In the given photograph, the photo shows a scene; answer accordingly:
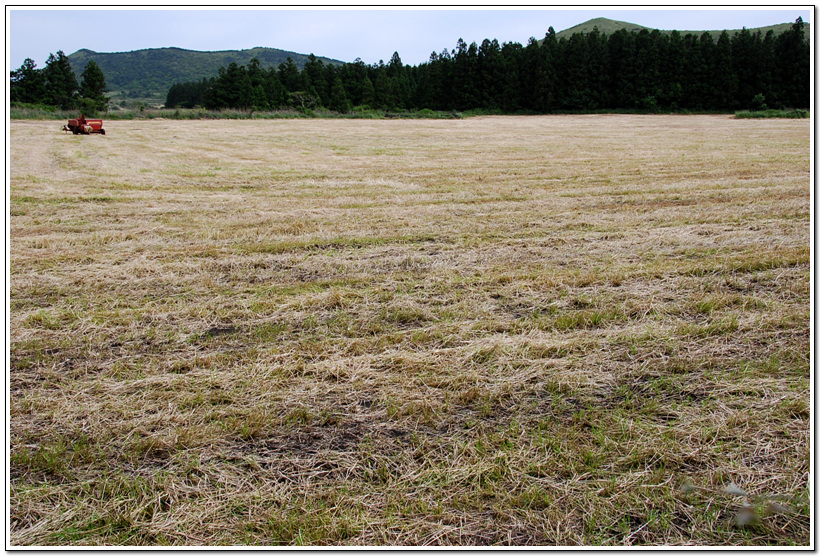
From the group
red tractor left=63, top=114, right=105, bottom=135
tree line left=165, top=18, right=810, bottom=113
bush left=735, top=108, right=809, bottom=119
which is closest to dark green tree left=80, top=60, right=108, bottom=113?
tree line left=165, top=18, right=810, bottom=113

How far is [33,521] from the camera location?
1724mm

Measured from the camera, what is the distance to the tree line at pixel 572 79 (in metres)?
43.8

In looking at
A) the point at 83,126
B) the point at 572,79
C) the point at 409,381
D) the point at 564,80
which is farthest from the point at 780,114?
the point at 409,381

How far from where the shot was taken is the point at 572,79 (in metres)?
49.2

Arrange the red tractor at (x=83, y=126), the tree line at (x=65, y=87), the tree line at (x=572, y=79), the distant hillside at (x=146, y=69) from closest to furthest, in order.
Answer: the red tractor at (x=83, y=126) → the tree line at (x=65, y=87) → the tree line at (x=572, y=79) → the distant hillside at (x=146, y=69)

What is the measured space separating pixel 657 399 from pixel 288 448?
159 cm

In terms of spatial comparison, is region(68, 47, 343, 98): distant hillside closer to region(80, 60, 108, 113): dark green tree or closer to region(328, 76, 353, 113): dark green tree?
region(80, 60, 108, 113): dark green tree

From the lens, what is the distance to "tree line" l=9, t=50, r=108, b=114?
31.4 m

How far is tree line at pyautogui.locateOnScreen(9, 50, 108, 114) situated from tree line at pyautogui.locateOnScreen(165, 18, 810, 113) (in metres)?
10.9

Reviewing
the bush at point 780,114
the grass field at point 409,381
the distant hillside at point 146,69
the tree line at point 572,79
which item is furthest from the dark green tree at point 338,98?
the grass field at point 409,381

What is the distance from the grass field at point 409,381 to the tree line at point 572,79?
41732 mm

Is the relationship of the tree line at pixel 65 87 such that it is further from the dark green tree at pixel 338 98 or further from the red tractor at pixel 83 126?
the dark green tree at pixel 338 98

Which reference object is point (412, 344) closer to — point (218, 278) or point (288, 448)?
point (288, 448)

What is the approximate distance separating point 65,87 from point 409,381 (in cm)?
4209
